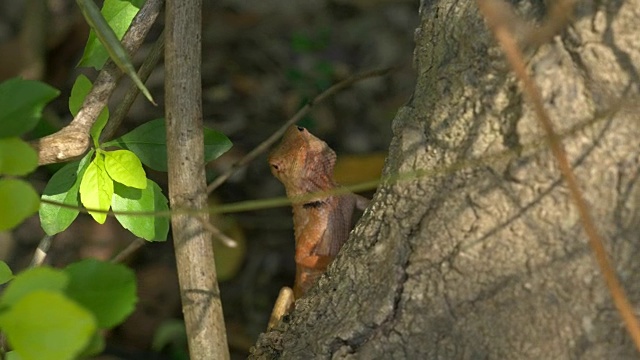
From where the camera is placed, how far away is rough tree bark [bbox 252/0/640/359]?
147cm

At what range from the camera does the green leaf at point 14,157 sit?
4.32ft

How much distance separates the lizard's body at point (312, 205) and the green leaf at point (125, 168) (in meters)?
0.68

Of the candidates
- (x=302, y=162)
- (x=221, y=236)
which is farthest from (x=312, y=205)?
(x=221, y=236)

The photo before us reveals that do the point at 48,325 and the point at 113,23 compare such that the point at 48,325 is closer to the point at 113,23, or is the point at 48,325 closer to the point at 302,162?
the point at 113,23

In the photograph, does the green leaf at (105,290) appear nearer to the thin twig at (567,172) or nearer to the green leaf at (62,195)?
the green leaf at (62,195)

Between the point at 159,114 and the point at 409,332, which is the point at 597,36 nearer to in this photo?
the point at 409,332

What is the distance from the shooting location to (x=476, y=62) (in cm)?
163

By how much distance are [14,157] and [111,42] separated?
0.38m

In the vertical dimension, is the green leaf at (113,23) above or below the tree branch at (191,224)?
above

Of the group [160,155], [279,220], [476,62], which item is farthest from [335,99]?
[476,62]

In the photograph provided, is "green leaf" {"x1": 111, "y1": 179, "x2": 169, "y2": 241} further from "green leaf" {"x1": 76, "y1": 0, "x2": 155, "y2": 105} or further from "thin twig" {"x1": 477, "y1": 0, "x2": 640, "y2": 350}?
"thin twig" {"x1": 477, "y1": 0, "x2": 640, "y2": 350}

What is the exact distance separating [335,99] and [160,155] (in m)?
2.22

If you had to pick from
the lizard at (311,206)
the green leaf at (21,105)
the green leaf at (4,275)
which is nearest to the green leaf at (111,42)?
the green leaf at (21,105)

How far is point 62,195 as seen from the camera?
1.93 metres
